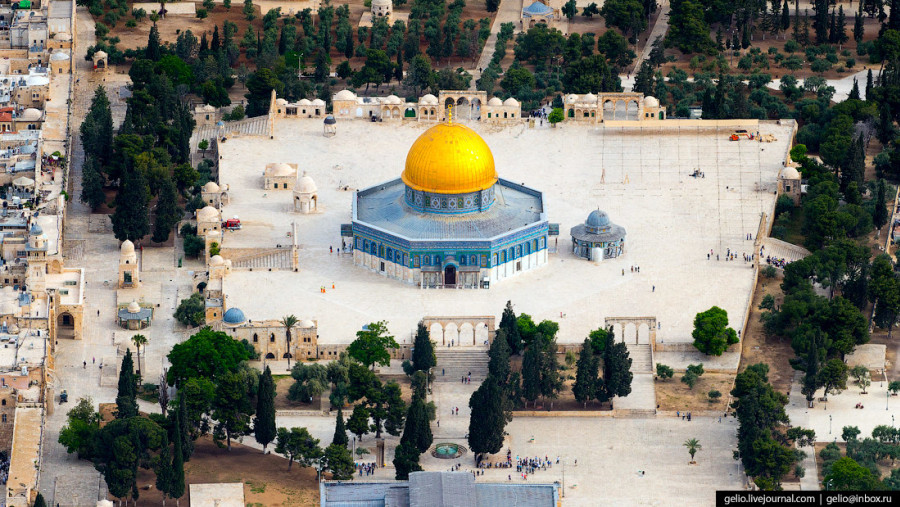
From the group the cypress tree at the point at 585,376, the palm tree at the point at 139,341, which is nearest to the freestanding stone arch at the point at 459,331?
the cypress tree at the point at 585,376

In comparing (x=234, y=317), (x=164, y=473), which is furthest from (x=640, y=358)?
(x=164, y=473)

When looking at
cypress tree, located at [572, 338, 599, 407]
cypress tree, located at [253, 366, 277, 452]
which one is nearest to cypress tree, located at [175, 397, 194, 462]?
cypress tree, located at [253, 366, 277, 452]

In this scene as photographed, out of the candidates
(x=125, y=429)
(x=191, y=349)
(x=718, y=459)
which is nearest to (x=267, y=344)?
(x=191, y=349)

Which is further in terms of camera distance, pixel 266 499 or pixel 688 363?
pixel 688 363

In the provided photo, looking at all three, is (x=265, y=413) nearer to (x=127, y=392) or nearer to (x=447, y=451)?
(x=127, y=392)

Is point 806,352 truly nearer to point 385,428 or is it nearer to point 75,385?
point 385,428

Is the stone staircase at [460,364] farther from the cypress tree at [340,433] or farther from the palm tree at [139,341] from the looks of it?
the palm tree at [139,341]
